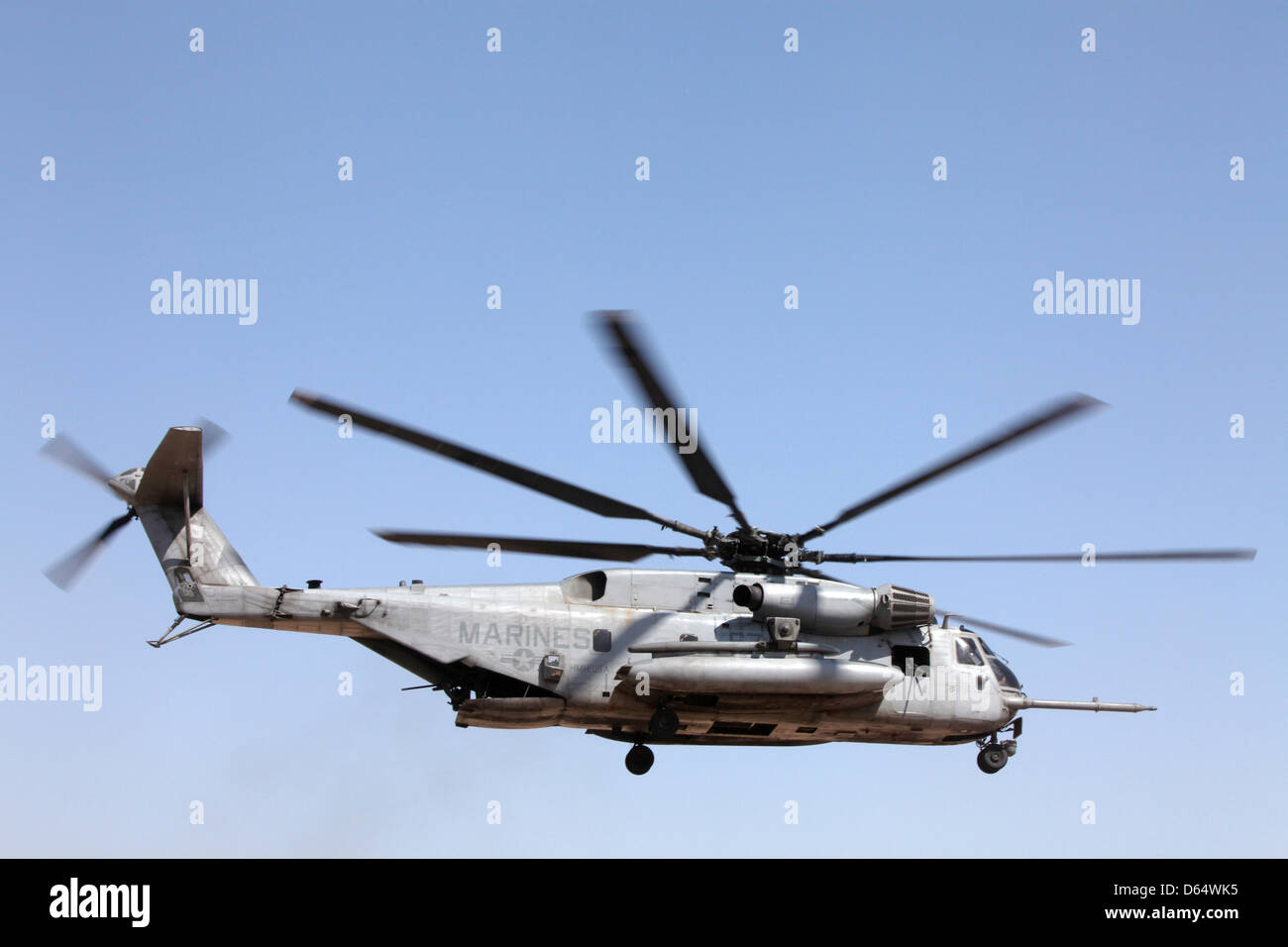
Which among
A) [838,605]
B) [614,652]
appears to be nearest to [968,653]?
[838,605]

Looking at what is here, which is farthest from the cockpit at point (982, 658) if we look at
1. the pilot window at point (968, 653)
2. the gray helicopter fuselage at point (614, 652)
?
the gray helicopter fuselage at point (614, 652)

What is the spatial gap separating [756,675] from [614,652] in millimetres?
2296

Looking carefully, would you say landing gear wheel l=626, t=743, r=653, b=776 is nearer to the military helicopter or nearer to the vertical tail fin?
the military helicopter

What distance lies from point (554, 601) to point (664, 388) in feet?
19.4

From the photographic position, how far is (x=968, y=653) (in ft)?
84.2

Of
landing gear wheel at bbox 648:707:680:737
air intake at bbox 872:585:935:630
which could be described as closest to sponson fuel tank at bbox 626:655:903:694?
landing gear wheel at bbox 648:707:680:737

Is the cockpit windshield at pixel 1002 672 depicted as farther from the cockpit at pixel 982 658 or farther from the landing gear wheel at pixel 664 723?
the landing gear wheel at pixel 664 723

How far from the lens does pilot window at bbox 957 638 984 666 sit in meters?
25.5

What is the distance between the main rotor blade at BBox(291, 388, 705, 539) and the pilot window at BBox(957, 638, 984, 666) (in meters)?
5.34

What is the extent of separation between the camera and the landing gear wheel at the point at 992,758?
25656 mm

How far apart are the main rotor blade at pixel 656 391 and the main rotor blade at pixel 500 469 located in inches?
53.9

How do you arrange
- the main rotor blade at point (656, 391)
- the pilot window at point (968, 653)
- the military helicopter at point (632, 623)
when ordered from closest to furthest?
the main rotor blade at point (656, 391), the military helicopter at point (632, 623), the pilot window at point (968, 653)
